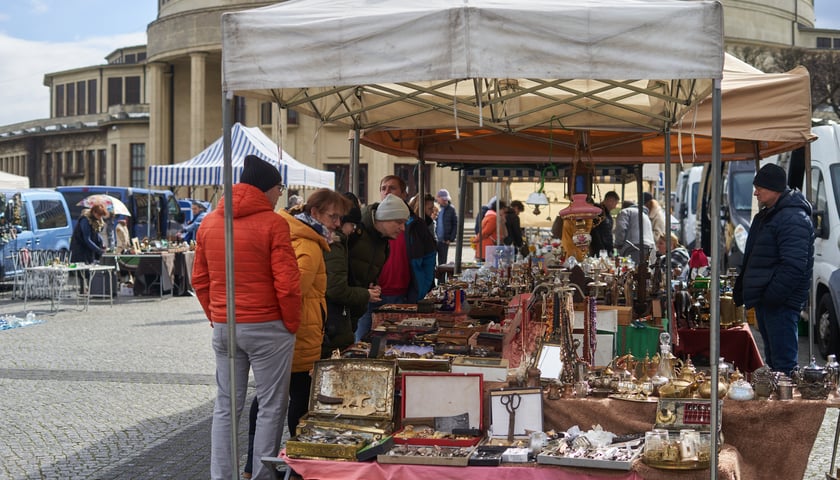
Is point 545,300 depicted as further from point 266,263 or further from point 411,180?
point 411,180

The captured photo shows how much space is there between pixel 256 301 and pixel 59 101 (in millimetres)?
74061

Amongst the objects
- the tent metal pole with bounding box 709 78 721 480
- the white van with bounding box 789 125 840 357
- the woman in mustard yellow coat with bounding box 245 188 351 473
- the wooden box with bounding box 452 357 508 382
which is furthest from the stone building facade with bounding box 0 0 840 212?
the tent metal pole with bounding box 709 78 721 480

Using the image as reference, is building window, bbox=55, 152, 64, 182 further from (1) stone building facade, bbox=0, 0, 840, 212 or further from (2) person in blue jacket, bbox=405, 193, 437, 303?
(2) person in blue jacket, bbox=405, 193, 437, 303

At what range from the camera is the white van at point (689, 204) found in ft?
69.0

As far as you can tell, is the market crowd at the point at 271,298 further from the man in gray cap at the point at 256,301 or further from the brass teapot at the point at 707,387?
the brass teapot at the point at 707,387

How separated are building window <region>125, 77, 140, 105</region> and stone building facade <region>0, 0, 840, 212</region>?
0.07 metres

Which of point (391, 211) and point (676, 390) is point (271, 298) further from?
point (676, 390)

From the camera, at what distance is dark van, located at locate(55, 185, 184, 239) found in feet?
84.7

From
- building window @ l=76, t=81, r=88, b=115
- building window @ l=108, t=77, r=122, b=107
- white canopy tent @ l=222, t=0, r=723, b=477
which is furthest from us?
building window @ l=76, t=81, r=88, b=115

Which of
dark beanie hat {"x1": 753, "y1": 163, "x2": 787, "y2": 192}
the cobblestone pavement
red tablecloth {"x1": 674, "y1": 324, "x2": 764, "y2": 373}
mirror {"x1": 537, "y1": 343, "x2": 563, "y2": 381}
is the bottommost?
the cobblestone pavement

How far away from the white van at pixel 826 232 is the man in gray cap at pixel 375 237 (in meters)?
5.43

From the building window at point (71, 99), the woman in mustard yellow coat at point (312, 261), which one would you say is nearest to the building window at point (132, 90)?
the building window at point (71, 99)

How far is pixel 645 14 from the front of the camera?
4031 mm

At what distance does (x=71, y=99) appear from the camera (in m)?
71.0
